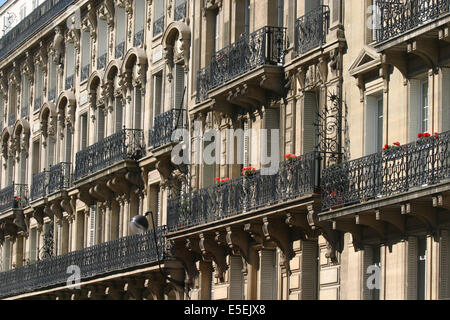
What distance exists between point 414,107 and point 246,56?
8398 mm

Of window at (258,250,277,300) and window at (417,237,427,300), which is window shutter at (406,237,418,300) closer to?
window at (417,237,427,300)

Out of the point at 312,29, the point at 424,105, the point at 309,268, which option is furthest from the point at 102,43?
the point at 424,105

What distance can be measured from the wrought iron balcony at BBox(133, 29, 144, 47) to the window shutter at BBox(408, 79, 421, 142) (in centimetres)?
1916

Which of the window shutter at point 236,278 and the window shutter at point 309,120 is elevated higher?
the window shutter at point 309,120

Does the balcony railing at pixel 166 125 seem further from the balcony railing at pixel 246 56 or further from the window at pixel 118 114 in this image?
the window at pixel 118 114

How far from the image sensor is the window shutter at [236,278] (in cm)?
4506

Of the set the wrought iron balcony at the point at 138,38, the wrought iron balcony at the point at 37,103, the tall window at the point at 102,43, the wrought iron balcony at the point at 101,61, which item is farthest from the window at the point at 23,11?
the wrought iron balcony at the point at 138,38

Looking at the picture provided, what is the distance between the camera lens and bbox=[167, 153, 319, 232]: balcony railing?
39250 mm

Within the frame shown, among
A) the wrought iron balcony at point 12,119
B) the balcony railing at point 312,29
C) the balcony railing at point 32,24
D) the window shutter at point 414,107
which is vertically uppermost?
the balcony railing at point 32,24

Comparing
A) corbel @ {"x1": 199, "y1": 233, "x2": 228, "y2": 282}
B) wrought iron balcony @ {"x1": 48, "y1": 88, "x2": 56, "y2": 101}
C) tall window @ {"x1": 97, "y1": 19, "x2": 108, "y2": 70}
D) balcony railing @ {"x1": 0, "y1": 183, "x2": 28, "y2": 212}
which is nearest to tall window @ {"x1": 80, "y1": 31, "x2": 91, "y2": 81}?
tall window @ {"x1": 97, "y1": 19, "x2": 108, "y2": 70}

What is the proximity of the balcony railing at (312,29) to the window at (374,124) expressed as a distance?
2.59 m

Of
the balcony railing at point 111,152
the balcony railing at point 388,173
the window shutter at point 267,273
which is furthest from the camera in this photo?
the balcony railing at point 111,152

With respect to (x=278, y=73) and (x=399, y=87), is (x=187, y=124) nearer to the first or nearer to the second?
(x=278, y=73)
